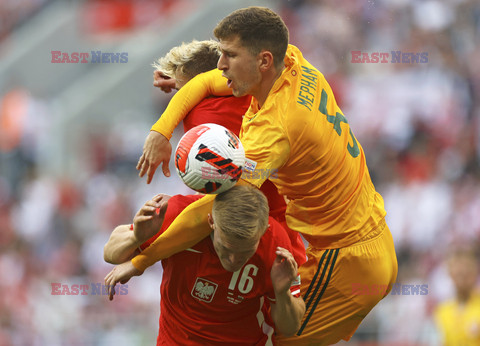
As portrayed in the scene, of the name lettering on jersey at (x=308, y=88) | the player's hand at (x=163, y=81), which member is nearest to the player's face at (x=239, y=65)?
the name lettering on jersey at (x=308, y=88)

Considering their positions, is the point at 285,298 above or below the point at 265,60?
below

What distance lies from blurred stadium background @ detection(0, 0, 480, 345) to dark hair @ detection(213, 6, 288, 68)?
4396mm

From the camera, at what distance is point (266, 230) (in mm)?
4879

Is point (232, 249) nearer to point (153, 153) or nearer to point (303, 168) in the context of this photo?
point (303, 168)

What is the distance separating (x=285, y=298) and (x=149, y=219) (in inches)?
34.8

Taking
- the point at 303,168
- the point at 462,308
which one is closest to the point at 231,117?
the point at 303,168

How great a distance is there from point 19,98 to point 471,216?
871 centimetres

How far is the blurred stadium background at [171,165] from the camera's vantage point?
9.34 metres

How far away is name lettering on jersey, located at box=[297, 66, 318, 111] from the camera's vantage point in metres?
4.92

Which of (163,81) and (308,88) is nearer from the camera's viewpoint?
(308,88)

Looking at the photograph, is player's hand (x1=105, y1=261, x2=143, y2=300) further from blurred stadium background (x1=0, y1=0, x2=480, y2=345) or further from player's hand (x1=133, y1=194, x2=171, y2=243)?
blurred stadium background (x1=0, y1=0, x2=480, y2=345)

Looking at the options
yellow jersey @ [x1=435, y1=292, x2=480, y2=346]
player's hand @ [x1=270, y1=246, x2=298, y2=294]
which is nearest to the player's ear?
player's hand @ [x1=270, y1=246, x2=298, y2=294]

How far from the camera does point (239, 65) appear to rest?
489 cm

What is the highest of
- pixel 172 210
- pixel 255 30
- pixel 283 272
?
pixel 255 30
